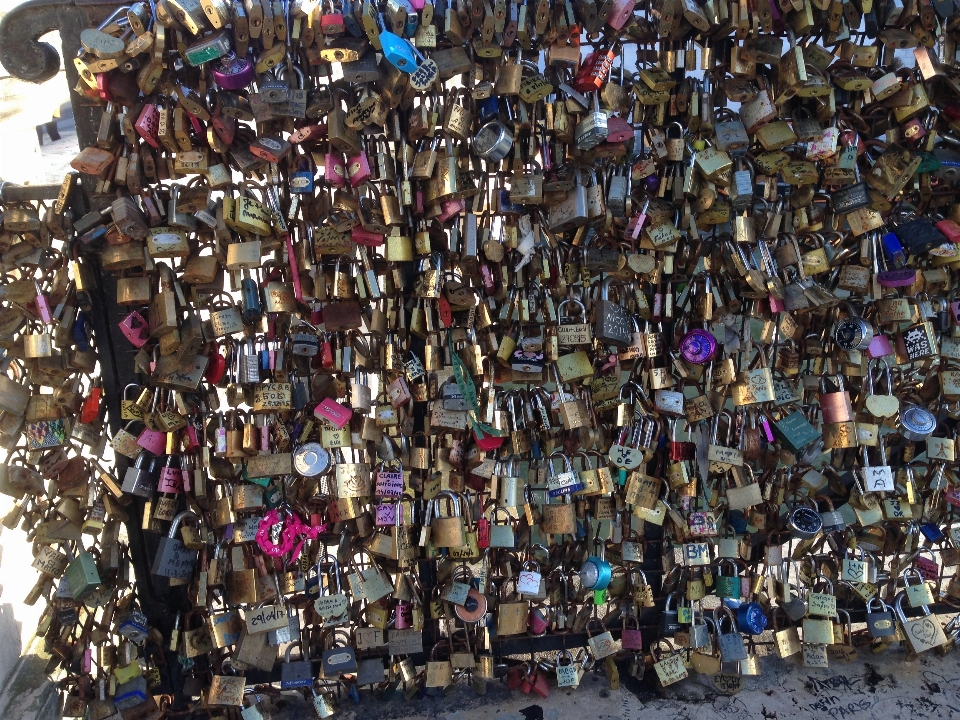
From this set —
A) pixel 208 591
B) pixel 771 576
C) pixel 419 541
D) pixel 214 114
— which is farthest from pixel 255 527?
pixel 771 576

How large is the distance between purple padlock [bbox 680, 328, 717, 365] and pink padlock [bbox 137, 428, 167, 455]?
7.19 ft

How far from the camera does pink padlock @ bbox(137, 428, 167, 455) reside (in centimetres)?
292

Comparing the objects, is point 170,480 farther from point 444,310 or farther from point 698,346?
point 698,346

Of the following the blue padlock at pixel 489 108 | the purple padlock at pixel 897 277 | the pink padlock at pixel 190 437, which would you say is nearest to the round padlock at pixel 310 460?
the pink padlock at pixel 190 437

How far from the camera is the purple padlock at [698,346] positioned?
3082mm

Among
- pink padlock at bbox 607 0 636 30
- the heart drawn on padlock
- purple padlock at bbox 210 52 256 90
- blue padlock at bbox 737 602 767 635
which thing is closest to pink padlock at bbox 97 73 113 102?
purple padlock at bbox 210 52 256 90

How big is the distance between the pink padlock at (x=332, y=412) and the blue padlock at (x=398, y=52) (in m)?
1.32

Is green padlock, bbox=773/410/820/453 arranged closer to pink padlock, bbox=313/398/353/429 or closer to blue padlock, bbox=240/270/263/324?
pink padlock, bbox=313/398/353/429

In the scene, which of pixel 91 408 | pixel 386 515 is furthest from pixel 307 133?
pixel 386 515

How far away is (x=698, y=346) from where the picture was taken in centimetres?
310

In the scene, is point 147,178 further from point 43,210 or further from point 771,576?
point 771,576

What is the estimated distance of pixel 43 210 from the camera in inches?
112

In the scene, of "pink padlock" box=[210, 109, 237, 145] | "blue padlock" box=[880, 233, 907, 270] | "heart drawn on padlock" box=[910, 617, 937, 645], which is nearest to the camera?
"pink padlock" box=[210, 109, 237, 145]

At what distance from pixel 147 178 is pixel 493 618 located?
2.36 metres
